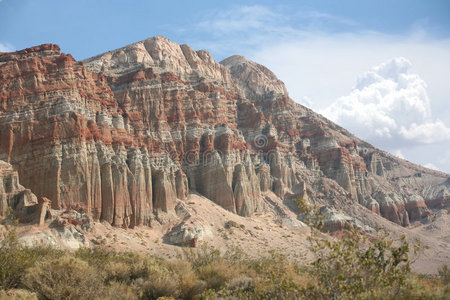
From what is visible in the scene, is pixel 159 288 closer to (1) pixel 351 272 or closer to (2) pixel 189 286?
(2) pixel 189 286

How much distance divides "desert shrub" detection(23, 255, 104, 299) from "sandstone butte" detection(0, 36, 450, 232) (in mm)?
30015

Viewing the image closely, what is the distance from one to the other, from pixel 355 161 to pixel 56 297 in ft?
367

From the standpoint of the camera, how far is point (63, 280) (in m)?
20.1

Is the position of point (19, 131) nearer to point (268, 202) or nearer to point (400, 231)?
point (268, 202)

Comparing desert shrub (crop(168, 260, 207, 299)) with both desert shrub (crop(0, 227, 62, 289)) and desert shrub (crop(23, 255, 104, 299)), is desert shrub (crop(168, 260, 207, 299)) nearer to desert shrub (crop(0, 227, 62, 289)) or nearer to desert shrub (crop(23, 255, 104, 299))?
desert shrub (crop(23, 255, 104, 299))

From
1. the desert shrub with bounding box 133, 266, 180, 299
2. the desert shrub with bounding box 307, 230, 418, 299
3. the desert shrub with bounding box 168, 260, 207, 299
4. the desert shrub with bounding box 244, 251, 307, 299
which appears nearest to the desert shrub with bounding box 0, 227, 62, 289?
the desert shrub with bounding box 133, 266, 180, 299

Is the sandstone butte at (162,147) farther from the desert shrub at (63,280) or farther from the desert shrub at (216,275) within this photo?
the desert shrub at (63,280)

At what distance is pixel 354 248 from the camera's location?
16172 millimetres

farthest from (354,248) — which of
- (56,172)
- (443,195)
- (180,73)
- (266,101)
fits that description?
(443,195)

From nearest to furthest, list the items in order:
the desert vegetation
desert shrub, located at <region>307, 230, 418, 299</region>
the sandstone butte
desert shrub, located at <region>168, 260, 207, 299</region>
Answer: desert shrub, located at <region>307, 230, 418, 299</region> → the desert vegetation → desert shrub, located at <region>168, 260, 207, 299</region> → the sandstone butte

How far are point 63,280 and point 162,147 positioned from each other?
6070 cm

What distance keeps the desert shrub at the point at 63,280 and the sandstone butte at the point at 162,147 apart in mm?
30015

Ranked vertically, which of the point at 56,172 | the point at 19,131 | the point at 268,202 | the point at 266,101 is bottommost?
the point at 268,202

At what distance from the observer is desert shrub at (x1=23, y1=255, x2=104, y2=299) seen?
1892 cm
